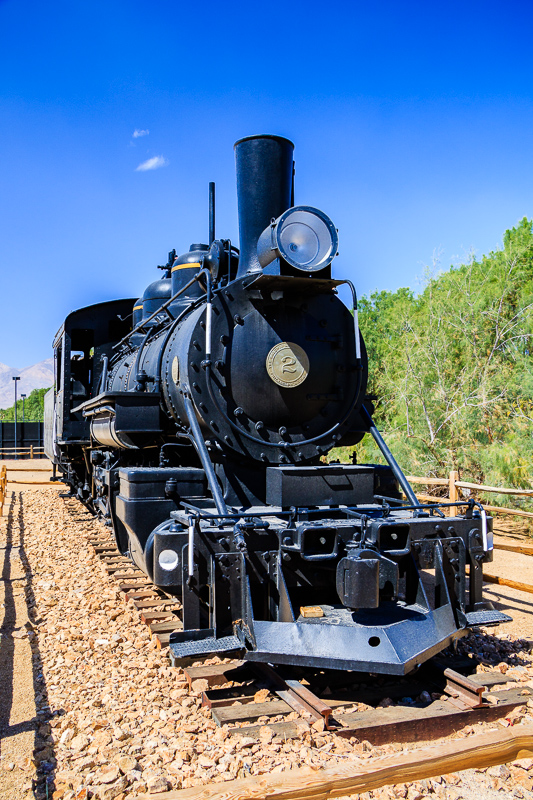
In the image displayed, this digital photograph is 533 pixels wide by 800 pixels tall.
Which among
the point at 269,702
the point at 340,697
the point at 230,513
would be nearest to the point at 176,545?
the point at 230,513

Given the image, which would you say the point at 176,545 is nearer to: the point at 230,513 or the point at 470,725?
the point at 230,513

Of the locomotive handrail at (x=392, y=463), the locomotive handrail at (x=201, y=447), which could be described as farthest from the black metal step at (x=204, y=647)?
the locomotive handrail at (x=392, y=463)

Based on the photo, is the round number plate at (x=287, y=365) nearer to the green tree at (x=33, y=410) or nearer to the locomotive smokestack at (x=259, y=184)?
the locomotive smokestack at (x=259, y=184)

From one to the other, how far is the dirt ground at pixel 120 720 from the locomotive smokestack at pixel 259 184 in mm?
3171

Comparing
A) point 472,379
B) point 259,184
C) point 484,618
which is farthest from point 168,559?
point 472,379

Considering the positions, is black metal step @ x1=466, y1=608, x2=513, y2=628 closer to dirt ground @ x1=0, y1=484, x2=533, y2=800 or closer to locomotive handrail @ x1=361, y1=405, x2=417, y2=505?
dirt ground @ x1=0, y1=484, x2=533, y2=800

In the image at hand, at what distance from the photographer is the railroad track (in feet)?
10.9

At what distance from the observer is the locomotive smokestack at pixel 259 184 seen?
500cm

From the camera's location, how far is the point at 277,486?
439cm

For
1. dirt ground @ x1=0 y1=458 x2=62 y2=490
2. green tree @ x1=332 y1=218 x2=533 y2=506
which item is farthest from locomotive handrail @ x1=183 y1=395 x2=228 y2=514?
dirt ground @ x1=0 y1=458 x2=62 y2=490

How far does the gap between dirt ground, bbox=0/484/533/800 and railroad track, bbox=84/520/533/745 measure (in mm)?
81

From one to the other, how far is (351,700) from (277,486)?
1.45 meters

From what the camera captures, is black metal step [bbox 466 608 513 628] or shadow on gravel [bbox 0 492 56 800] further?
black metal step [bbox 466 608 513 628]

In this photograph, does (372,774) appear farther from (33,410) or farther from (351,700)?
(33,410)
